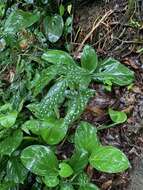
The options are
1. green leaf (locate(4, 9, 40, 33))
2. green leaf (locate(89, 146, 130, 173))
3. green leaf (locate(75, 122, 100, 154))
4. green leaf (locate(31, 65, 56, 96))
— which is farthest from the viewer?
green leaf (locate(4, 9, 40, 33))

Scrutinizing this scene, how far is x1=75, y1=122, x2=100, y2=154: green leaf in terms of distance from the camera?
160cm

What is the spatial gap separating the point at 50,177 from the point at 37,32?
94cm

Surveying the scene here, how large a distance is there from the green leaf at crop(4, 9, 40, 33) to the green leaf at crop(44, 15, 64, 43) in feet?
0.23

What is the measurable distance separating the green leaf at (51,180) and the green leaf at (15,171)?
4.5 inches

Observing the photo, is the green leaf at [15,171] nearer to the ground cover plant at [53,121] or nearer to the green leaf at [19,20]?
the ground cover plant at [53,121]

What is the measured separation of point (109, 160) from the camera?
151 centimetres

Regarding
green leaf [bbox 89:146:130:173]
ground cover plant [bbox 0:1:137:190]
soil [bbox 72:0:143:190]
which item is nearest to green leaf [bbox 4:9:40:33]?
ground cover plant [bbox 0:1:137:190]

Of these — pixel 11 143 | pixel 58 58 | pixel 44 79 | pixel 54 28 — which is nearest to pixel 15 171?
pixel 11 143

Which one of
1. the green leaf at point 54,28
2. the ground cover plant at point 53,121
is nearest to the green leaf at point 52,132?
the ground cover plant at point 53,121

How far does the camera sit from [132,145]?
171cm

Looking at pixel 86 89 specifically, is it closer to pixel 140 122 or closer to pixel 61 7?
pixel 140 122

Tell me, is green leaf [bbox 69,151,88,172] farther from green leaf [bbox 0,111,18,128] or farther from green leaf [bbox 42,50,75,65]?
green leaf [bbox 42,50,75,65]

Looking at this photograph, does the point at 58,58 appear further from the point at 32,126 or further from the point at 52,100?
the point at 32,126

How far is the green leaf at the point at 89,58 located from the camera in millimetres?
1802
